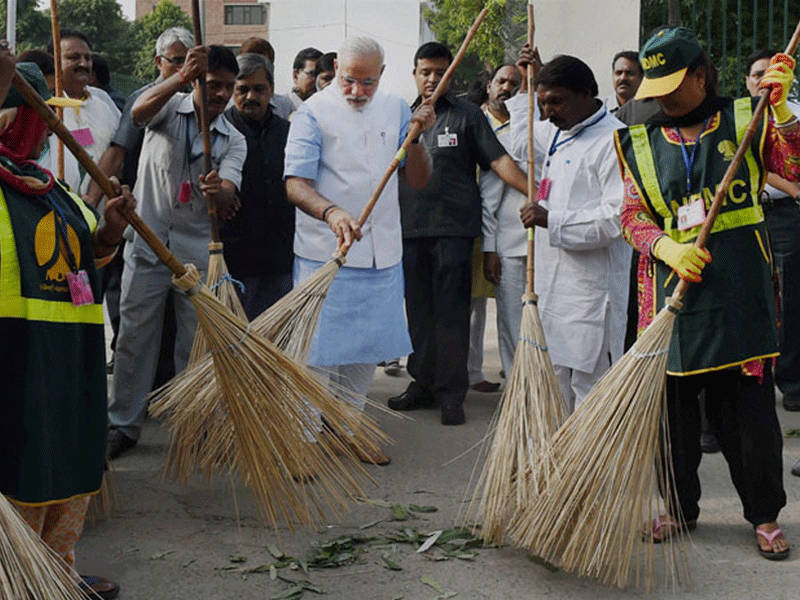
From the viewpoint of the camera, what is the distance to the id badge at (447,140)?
20.2 feet

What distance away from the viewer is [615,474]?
3.66 metres

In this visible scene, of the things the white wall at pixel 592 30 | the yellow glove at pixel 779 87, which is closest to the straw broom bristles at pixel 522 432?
the yellow glove at pixel 779 87

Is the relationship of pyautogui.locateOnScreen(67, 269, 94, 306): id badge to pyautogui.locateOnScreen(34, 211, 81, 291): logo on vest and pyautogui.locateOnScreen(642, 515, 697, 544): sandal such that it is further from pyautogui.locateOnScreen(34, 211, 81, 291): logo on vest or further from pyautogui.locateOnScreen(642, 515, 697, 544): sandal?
pyautogui.locateOnScreen(642, 515, 697, 544): sandal

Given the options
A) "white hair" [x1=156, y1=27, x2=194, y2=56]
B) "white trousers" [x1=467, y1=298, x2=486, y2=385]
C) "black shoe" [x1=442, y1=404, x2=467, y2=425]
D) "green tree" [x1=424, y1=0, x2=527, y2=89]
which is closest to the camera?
"white hair" [x1=156, y1=27, x2=194, y2=56]

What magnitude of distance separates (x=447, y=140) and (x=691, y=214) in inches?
98.3

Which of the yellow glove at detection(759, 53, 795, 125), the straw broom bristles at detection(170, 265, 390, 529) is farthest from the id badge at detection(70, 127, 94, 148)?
the yellow glove at detection(759, 53, 795, 125)

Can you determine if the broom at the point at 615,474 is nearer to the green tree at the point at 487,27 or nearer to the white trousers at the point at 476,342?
the white trousers at the point at 476,342

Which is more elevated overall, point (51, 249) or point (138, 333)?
point (51, 249)

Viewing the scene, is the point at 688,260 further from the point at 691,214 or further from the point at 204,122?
the point at 204,122

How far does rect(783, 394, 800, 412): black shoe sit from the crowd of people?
0.01 meters

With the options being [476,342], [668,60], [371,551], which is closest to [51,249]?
[371,551]

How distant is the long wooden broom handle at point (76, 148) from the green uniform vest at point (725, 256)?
1700 millimetres

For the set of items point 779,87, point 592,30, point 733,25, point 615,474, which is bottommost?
point 615,474

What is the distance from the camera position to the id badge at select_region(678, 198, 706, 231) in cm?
381
